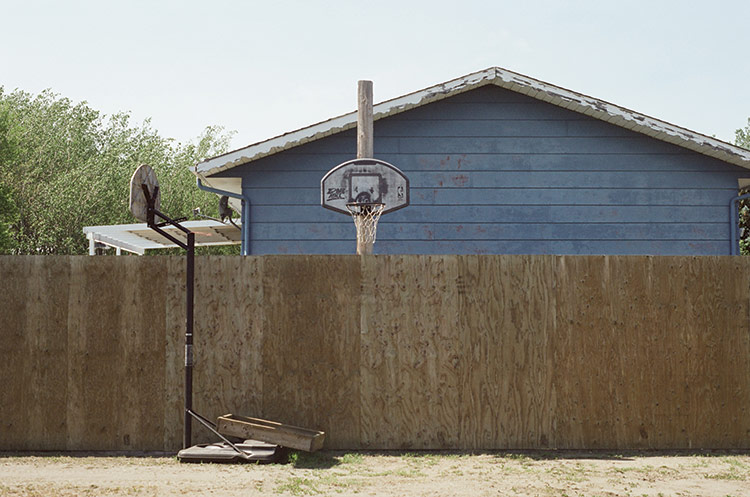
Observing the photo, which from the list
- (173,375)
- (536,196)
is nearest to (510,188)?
(536,196)

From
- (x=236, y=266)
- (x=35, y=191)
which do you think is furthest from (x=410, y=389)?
(x=35, y=191)

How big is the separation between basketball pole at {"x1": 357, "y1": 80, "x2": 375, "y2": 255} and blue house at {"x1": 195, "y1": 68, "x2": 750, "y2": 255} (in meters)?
0.80

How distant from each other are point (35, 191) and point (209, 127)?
15540mm

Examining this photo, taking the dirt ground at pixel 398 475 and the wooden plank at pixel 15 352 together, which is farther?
the wooden plank at pixel 15 352

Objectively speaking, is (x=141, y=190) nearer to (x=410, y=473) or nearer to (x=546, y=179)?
(x=410, y=473)

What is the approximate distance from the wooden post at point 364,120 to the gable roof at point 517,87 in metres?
0.79

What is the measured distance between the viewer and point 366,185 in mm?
10539

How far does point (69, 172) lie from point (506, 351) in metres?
38.6

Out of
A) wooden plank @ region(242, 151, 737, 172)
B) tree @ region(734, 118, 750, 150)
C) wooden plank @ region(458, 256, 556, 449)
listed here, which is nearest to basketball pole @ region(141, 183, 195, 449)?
wooden plank @ region(458, 256, 556, 449)

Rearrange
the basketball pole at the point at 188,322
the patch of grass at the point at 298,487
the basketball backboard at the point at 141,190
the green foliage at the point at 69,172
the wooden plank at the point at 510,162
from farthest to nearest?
1. the green foliage at the point at 69,172
2. the wooden plank at the point at 510,162
3. the basketball pole at the point at 188,322
4. the basketball backboard at the point at 141,190
5. the patch of grass at the point at 298,487

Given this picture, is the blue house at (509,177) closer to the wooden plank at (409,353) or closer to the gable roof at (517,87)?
the gable roof at (517,87)

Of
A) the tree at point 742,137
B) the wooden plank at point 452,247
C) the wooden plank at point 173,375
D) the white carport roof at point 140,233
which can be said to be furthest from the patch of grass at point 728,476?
the tree at point 742,137

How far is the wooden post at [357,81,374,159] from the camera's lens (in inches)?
421

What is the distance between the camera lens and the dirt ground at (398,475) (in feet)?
21.9
